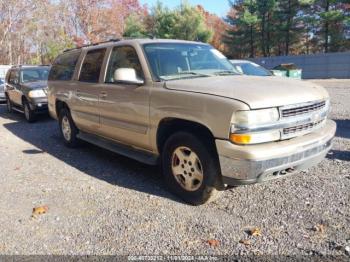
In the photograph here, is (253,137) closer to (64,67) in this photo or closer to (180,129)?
(180,129)

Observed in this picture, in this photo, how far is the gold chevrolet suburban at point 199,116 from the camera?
356cm

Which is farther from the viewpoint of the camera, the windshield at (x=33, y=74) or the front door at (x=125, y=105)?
the windshield at (x=33, y=74)

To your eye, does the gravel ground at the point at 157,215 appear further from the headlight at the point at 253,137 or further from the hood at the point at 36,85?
the hood at the point at 36,85

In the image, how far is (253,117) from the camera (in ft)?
11.5

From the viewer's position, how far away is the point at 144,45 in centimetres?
498

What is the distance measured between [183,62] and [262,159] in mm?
2007

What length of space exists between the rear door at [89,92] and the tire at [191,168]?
6.36 ft

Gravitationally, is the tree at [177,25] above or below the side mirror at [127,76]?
above

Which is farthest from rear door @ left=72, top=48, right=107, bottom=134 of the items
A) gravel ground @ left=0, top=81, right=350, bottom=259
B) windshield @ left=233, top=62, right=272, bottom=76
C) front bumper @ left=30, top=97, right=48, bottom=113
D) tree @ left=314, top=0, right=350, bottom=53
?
tree @ left=314, top=0, right=350, bottom=53

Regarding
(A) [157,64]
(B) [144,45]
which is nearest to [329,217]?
(A) [157,64]

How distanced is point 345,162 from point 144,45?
3.43m

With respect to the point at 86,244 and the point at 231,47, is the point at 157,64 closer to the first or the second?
the point at 86,244

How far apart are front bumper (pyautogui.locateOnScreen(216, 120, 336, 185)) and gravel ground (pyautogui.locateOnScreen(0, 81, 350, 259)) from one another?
0.50 metres

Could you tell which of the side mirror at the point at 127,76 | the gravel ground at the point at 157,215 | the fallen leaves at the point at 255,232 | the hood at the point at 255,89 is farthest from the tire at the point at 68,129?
the fallen leaves at the point at 255,232
